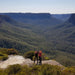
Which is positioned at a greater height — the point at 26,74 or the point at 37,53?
the point at 37,53

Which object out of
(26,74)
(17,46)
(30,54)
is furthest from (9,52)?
(17,46)

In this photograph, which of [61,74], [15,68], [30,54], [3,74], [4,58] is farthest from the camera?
[30,54]

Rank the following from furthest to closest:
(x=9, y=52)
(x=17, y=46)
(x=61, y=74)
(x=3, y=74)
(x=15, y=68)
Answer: (x=17, y=46) → (x=9, y=52) → (x=15, y=68) → (x=61, y=74) → (x=3, y=74)

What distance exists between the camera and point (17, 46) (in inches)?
7844

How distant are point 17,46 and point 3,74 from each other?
7592 inches

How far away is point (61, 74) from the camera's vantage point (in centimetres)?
1003

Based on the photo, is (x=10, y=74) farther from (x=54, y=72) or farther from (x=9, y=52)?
(x=9, y=52)

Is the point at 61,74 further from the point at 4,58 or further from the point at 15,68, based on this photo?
the point at 4,58

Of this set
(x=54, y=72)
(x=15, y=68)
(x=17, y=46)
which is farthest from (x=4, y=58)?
(x=17, y=46)

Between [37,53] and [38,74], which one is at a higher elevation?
[37,53]

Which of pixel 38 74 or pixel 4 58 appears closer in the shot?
pixel 38 74

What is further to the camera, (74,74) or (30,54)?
(30,54)

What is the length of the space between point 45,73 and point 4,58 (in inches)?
488

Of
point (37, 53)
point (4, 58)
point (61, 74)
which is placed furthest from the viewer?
point (4, 58)
